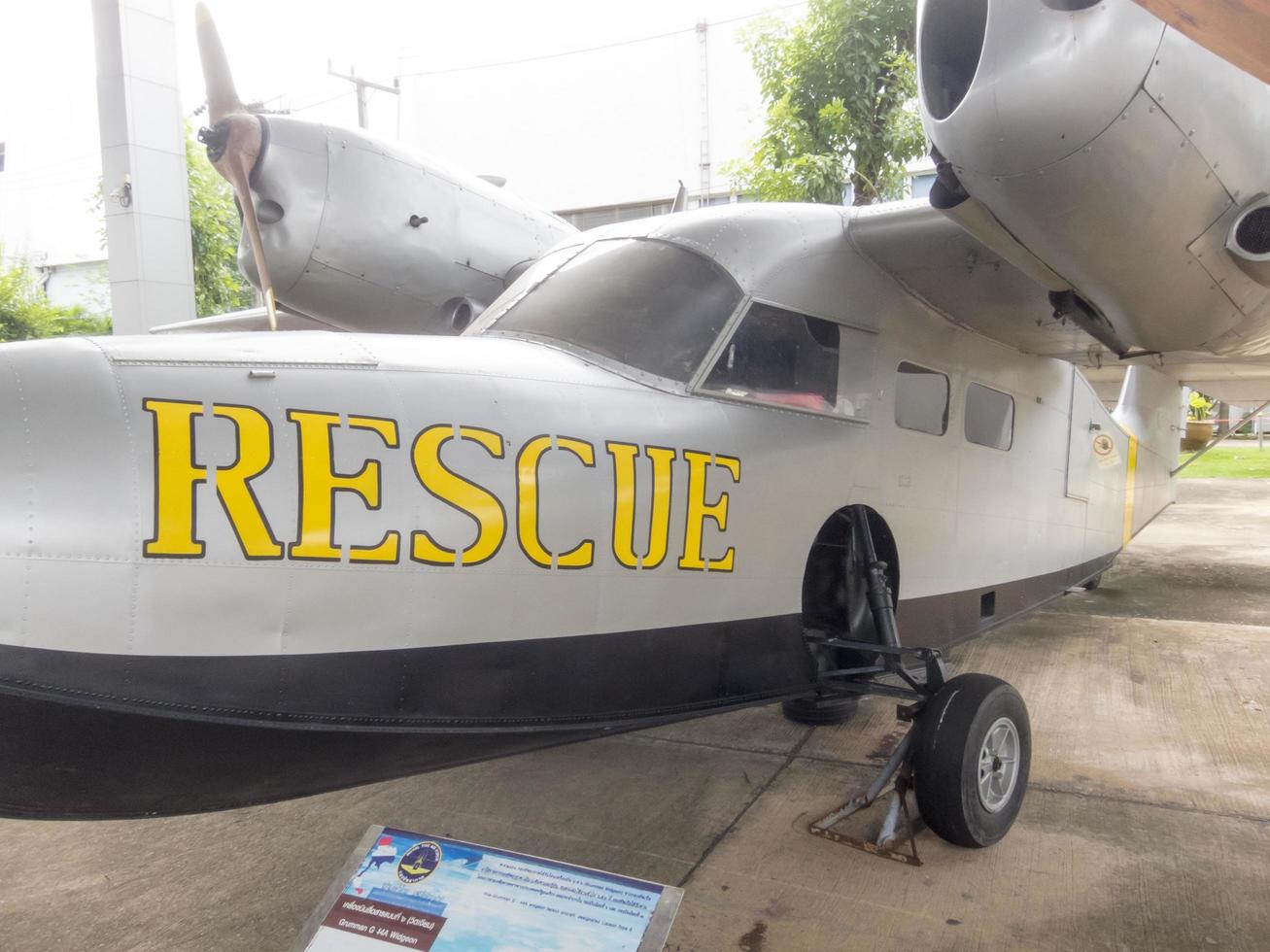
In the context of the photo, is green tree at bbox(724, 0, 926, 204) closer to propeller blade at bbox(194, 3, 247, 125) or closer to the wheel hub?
propeller blade at bbox(194, 3, 247, 125)

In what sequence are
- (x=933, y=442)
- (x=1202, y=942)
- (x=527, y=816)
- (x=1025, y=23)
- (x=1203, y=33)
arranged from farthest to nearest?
(x=933, y=442), (x=527, y=816), (x=1202, y=942), (x=1025, y=23), (x=1203, y=33)

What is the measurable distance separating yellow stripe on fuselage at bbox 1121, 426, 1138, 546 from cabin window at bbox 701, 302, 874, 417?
4.61 meters

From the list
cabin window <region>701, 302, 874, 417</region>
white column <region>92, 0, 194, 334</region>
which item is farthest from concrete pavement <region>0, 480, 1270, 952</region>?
white column <region>92, 0, 194, 334</region>

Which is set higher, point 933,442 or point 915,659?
point 933,442

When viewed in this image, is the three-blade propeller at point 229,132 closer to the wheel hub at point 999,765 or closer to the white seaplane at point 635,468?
the white seaplane at point 635,468

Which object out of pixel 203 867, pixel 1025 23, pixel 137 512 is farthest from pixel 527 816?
pixel 1025 23

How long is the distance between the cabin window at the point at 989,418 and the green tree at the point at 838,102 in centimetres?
534

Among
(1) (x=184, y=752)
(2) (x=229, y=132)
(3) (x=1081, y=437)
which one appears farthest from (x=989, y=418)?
(2) (x=229, y=132)

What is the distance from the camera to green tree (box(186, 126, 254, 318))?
16.6 metres

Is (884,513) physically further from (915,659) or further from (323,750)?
(323,750)

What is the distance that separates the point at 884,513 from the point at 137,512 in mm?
3220

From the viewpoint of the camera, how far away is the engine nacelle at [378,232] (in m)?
6.04

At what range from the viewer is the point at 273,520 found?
2.41 metres

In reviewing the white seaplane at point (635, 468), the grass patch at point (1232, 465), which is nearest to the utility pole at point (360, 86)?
the white seaplane at point (635, 468)
